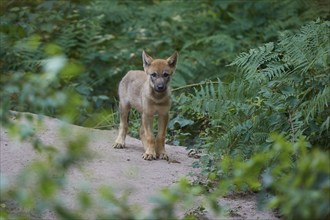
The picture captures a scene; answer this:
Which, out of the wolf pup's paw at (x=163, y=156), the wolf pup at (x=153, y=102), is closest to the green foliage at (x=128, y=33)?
the wolf pup at (x=153, y=102)

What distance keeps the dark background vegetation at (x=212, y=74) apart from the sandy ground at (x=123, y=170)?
272 millimetres

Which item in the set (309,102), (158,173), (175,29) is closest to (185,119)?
(158,173)

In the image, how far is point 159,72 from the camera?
7977mm

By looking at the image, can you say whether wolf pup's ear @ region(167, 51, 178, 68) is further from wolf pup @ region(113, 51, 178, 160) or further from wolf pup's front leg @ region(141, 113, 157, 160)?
wolf pup's front leg @ region(141, 113, 157, 160)

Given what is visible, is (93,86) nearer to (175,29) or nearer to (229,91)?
(175,29)

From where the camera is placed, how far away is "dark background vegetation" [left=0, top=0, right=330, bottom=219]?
3.44 m

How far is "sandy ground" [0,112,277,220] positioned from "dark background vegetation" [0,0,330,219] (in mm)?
272

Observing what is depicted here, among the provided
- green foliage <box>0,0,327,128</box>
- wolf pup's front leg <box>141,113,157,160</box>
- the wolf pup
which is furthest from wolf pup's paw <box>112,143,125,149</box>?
green foliage <box>0,0,327,128</box>

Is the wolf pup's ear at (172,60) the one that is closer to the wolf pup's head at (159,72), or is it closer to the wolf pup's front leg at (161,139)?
the wolf pup's head at (159,72)

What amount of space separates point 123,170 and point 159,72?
1447 millimetres

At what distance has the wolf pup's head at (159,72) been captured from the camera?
786cm

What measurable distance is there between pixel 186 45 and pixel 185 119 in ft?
11.7

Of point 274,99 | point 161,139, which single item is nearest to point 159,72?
point 161,139

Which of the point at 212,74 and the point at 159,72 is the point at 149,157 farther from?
the point at 212,74
